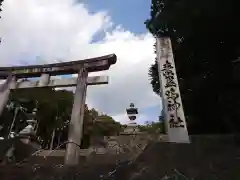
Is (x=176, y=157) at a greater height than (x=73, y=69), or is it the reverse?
(x=73, y=69)

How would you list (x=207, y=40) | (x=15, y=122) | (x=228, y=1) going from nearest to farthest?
(x=228, y=1), (x=207, y=40), (x=15, y=122)

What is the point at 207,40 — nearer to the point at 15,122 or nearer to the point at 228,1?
the point at 228,1

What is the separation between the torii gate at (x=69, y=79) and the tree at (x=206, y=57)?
329 centimetres

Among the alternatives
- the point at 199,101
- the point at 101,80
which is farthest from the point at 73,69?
the point at 199,101

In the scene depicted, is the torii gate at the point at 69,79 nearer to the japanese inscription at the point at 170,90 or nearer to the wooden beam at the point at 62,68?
the wooden beam at the point at 62,68

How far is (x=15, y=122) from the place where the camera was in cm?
2538

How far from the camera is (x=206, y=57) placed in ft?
39.0

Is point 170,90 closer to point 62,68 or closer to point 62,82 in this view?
point 62,82

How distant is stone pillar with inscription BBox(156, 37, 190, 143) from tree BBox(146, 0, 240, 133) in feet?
5.94

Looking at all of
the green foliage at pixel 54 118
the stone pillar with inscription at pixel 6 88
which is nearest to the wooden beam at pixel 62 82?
the stone pillar with inscription at pixel 6 88

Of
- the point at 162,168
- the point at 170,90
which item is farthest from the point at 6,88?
the point at 162,168

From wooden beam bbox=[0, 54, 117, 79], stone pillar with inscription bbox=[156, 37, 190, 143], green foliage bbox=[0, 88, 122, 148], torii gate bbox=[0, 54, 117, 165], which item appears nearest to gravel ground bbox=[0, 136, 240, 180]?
stone pillar with inscription bbox=[156, 37, 190, 143]

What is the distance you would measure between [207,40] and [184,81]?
6.58 ft

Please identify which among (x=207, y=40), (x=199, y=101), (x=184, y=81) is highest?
(x=207, y=40)
